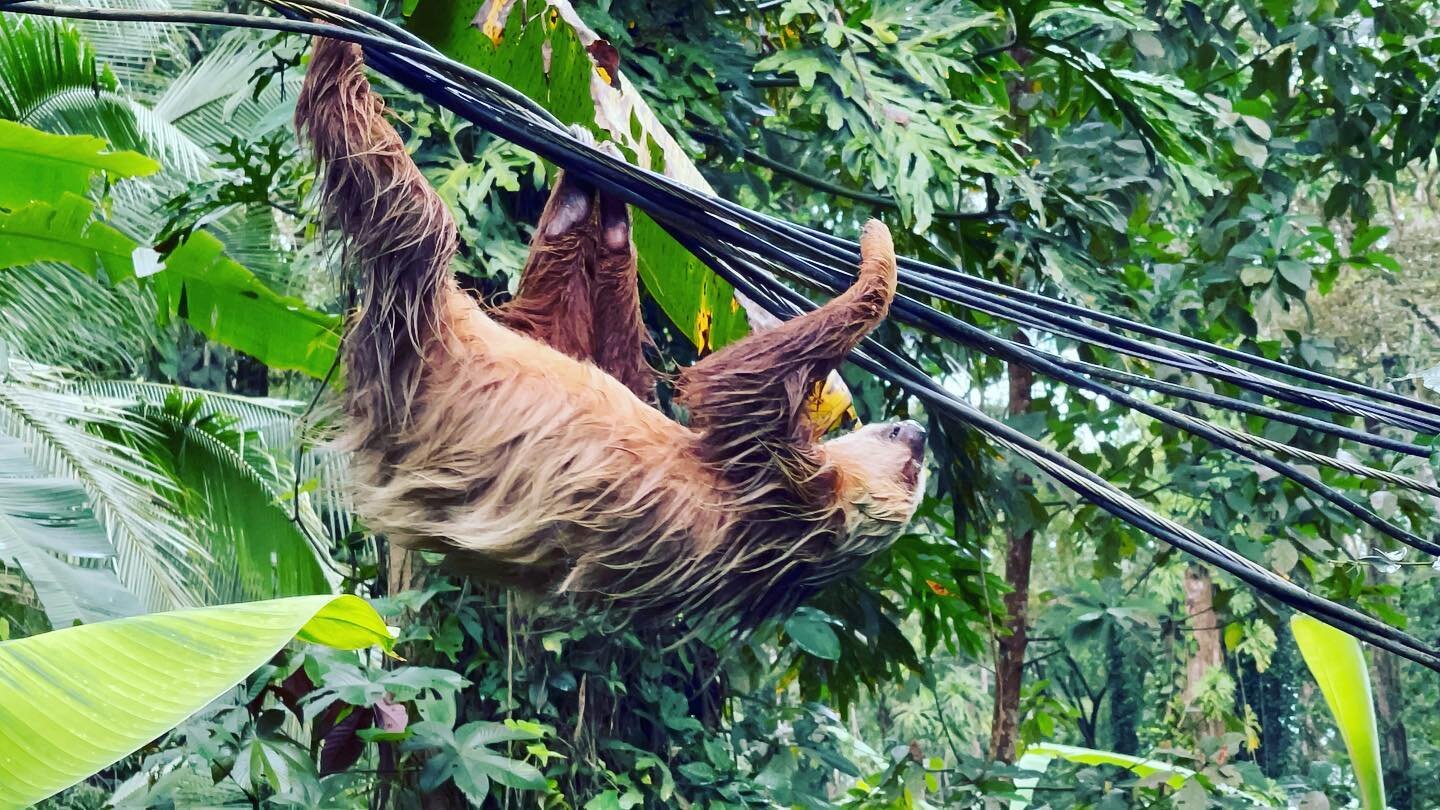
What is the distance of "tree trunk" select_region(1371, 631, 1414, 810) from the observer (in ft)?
54.3

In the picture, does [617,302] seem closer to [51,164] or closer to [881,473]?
[881,473]

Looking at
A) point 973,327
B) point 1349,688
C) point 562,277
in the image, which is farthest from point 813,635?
point 1349,688

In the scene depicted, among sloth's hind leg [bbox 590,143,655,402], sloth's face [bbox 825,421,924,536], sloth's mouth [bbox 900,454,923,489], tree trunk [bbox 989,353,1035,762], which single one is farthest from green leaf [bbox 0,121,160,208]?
tree trunk [bbox 989,353,1035,762]

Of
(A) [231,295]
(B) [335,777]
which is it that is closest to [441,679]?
(B) [335,777]

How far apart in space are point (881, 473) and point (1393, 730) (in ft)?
54.4

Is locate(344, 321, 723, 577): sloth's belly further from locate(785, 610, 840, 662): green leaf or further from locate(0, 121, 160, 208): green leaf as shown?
locate(785, 610, 840, 662): green leaf

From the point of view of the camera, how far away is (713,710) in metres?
5.52

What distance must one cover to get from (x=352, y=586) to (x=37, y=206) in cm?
173

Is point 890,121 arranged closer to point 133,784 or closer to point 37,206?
point 37,206

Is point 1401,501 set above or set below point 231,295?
below

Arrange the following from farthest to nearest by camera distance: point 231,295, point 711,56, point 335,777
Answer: point 711,56, point 231,295, point 335,777

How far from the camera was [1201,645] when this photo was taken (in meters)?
13.6

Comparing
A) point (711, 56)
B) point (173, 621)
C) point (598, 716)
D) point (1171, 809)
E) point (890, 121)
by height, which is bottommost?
point (1171, 809)

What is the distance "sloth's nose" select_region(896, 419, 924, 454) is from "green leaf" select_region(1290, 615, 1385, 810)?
1269 mm
